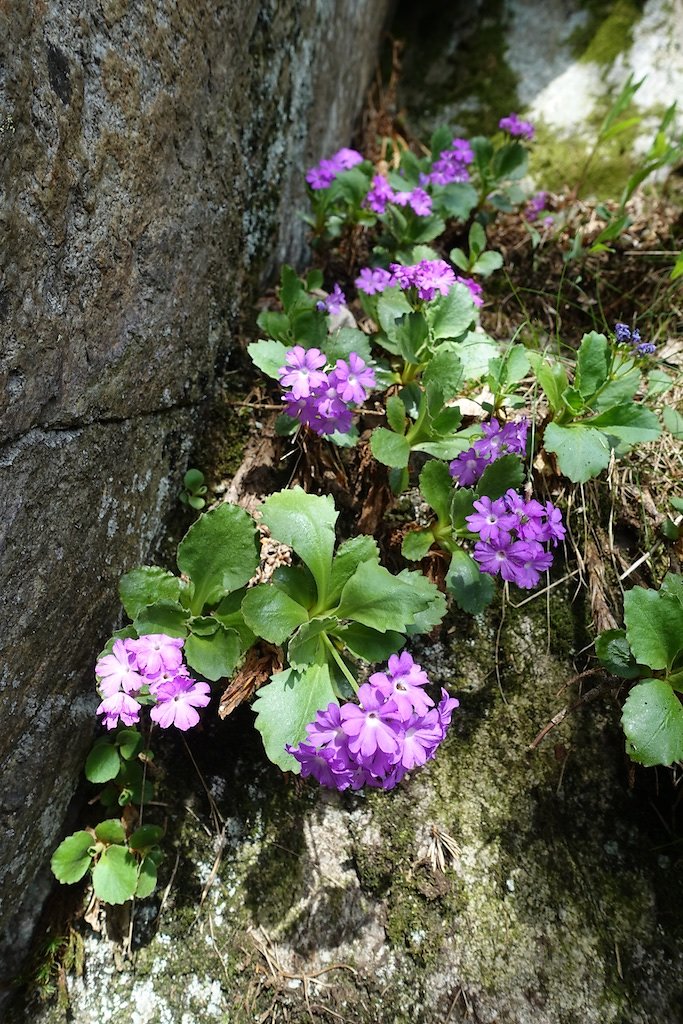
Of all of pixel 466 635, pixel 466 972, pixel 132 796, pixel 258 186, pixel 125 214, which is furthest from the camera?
pixel 258 186

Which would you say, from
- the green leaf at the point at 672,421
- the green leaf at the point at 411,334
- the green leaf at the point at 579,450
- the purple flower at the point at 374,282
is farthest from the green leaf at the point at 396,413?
the green leaf at the point at 672,421

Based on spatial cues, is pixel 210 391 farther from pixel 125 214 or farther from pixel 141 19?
pixel 141 19

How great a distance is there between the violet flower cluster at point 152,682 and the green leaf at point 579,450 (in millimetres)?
1180

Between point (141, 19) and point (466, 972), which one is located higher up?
point (141, 19)

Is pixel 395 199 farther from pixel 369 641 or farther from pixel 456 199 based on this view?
pixel 369 641

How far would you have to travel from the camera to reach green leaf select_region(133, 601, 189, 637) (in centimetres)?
178

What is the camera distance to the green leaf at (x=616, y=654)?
1809mm

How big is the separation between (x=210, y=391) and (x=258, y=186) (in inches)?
28.7

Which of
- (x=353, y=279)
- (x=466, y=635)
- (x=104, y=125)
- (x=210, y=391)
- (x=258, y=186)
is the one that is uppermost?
(x=104, y=125)

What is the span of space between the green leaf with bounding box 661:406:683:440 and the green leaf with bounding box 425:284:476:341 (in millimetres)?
714

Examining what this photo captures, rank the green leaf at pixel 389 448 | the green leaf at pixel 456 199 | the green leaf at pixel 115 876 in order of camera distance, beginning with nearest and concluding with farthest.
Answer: the green leaf at pixel 115 876 < the green leaf at pixel 389 448 < the green leaf at pixel 456 199

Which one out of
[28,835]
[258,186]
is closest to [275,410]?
[258,186]

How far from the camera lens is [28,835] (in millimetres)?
1795

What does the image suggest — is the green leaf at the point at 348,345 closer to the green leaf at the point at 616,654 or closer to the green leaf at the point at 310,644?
the green leaf at the point at 310,644
